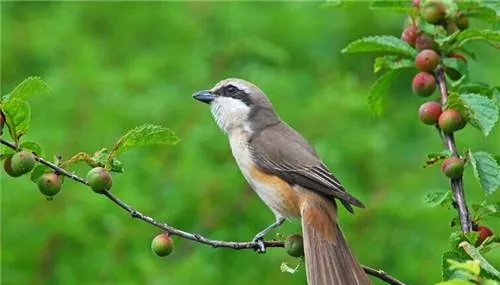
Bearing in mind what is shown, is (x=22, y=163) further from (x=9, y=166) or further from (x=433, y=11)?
(x=433, y=11)

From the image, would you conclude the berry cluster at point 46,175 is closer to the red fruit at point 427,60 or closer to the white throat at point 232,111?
the red fruit at point 427,60

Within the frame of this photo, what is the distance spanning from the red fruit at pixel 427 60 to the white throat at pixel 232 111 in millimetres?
1108

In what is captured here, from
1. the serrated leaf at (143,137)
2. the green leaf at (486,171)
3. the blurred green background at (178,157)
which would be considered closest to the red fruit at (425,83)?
the green leaf at (486,171)

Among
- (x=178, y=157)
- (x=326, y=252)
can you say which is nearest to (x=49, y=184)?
(x=326, y=252)

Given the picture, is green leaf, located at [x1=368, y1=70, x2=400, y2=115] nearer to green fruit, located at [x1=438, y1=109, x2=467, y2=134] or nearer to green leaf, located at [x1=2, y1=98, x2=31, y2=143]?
green fruit, located at [x1=438, y1=109, x2=467, y2=134]

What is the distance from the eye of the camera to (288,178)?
4.23m

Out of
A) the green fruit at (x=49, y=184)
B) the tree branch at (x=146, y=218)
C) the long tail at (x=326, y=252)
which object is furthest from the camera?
the long tail at (x=326, y=252)

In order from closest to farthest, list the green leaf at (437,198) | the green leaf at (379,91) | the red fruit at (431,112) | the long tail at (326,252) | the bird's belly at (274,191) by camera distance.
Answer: the green leaf at (437,198)
the red fruit at (431,112)
the long tail at (326,252)
the green leaf at (379,91)
the bird's belly at (274,191)

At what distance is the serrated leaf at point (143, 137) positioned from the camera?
3.22m

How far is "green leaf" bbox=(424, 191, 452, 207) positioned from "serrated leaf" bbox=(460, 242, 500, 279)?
1.46 ft

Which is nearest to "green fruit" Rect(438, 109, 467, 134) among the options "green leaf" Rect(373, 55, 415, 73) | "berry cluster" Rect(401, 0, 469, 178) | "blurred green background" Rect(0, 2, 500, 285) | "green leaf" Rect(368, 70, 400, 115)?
"berry cluster" Rect(401, 0, 469, 178)

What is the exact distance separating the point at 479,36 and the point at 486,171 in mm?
510

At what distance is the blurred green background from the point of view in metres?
5.55

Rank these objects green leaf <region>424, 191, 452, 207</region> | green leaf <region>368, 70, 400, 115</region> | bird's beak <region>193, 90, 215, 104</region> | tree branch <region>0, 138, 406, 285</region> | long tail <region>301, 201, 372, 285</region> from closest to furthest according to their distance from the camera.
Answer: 1. tree branch <region>0, 138, 406, 285</region>
2. green leaf <region>424, 191, 452, 207</region>
3. long tail <region>301, 201, 372, 285</region>
4. green leaf <region>368, 70, 400, 115</region>
5. bird's beak <region>193, 90, 215, 104</region>
